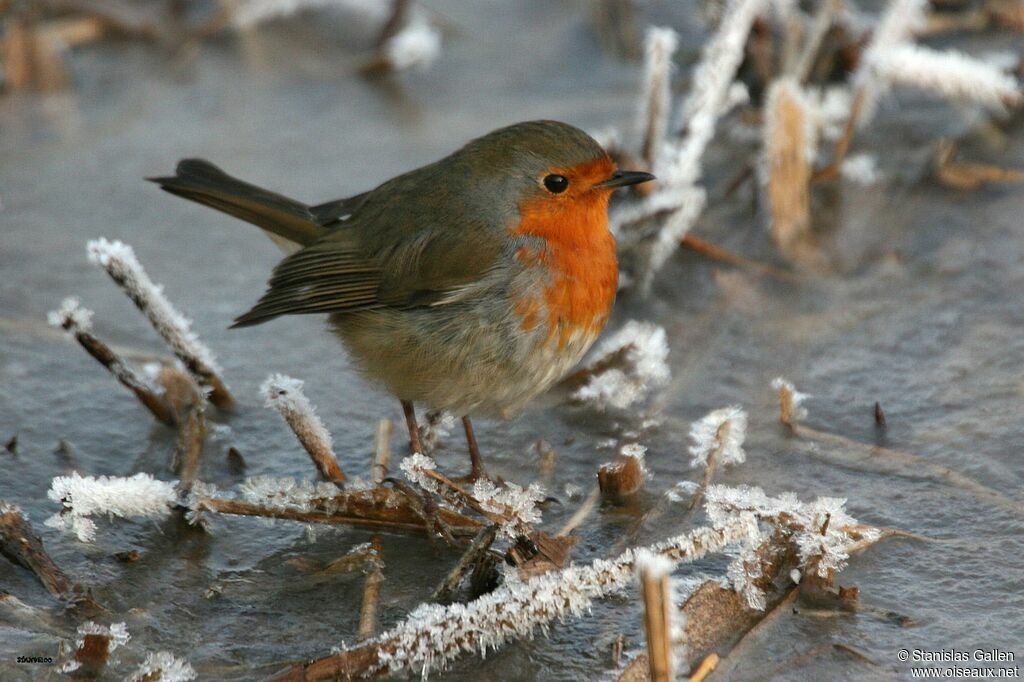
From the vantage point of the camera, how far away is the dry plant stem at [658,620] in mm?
2117

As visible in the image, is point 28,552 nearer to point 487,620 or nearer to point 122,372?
point 122,372

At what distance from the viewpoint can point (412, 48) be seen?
20.1 ft

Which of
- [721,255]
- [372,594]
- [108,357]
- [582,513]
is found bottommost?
[372,594]

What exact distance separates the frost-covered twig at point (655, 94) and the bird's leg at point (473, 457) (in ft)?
5.39

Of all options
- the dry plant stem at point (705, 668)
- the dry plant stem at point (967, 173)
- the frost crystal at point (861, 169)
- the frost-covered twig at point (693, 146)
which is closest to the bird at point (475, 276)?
the frost-covered twig at point (693, 146)

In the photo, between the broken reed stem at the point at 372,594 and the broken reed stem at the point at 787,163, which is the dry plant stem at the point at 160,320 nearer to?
the broken reed stem at the point at 372,594

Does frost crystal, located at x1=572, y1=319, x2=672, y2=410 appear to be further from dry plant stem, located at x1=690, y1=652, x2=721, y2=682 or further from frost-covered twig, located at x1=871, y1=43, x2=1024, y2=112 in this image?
frost-covered twig, located at x1=871, y1=43, x2=1024, y2=112

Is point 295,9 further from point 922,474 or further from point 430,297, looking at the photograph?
point 922,474

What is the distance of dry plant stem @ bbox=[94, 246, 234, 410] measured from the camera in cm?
363

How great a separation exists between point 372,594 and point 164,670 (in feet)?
1.75

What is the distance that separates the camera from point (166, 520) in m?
3.27

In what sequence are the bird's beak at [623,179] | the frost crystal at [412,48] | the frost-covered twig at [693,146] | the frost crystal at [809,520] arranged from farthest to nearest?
the frost crystal at [412,48] → the frost-covered twig at [693,146] → the bird's beak at [623,179] → the frost crystal at [809,520]

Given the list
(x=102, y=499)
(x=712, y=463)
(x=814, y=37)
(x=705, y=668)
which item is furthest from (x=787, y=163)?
(x=102, y=499)

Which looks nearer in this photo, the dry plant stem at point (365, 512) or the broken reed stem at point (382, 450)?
the dry plant stem at point (365, 512)
